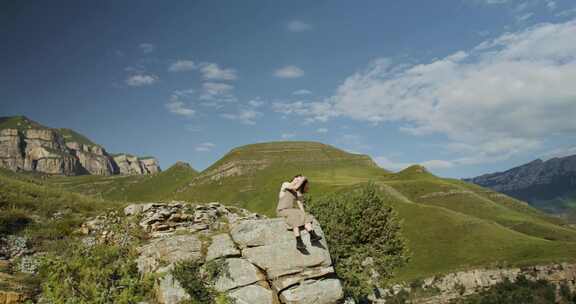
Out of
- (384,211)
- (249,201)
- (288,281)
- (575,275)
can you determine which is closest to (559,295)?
(575,275)

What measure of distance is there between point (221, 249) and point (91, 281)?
7.72m

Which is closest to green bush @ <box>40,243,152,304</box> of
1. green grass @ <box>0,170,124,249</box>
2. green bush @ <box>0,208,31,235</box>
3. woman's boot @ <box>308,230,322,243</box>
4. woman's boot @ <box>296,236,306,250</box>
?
woman's boot @ <box>296,236,306,250</box>

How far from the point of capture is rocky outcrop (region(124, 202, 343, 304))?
55.0ft

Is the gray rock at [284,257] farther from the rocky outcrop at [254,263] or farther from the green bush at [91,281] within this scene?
the green bush at [91,281]

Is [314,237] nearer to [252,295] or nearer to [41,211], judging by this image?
[252,295]

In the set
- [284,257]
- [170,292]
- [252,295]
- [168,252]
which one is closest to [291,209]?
[284,257]

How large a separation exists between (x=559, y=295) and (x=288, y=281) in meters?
85.4

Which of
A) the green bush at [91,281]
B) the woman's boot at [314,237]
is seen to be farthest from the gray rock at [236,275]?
the green bush at [91,281]

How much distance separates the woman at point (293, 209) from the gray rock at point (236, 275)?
110 inches

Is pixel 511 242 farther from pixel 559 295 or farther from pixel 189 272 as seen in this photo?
pixel 189 272

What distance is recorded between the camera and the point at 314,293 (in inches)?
674

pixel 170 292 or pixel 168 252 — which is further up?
pixel 168 252

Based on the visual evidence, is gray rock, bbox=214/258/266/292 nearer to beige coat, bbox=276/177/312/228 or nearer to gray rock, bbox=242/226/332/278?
gray rock, bbox=242/226/332/278

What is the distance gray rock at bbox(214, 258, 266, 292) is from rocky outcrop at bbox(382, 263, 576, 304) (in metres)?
68.8
